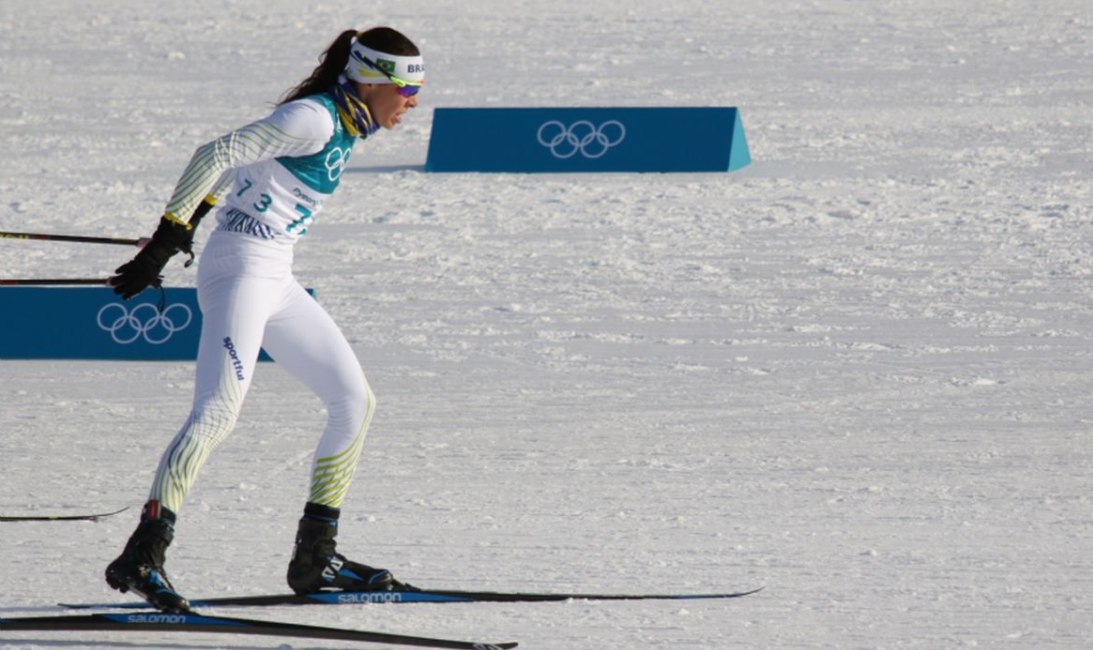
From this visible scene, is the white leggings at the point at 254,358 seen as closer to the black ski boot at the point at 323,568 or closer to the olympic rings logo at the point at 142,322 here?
the black ski boot at the point at 323,568

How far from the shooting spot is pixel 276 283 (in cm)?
423

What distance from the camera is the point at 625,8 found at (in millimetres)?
18719

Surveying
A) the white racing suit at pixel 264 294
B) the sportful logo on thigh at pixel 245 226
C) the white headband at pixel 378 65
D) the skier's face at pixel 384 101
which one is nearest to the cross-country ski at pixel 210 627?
the white racing suit at pixel 264 294

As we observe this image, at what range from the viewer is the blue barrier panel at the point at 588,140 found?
448 inches

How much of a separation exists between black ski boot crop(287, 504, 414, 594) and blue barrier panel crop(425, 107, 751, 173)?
7.25 m

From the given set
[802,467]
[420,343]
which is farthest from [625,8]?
[802,467]

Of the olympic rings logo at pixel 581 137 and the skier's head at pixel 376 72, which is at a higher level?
the olympic rings logo at pixel 581 137

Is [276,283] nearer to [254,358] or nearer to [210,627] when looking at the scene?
[254,358]

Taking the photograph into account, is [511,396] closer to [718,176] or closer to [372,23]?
[718,176]

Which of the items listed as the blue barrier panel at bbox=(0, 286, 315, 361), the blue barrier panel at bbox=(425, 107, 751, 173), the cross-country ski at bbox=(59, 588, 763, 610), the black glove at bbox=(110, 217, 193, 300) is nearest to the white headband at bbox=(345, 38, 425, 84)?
the black glove at bbox=(110, 217, 193, 300)

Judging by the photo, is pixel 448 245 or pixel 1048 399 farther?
pixel 448 245

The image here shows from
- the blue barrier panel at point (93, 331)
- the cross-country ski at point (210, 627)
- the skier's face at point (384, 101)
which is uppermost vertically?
the blue barrier panel at point (93, 331)

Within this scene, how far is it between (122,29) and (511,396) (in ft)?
41.0

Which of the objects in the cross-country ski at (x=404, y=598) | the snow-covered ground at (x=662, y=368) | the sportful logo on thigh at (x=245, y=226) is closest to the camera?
the sportful logo on thigh at (x=245, y=226)
